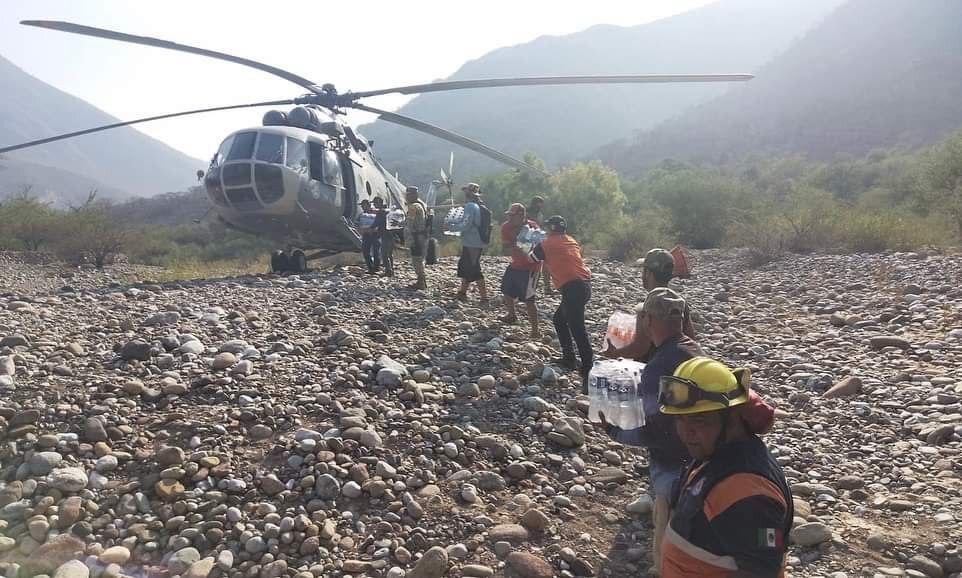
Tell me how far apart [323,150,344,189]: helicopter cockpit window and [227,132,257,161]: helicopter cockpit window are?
5.29 feet

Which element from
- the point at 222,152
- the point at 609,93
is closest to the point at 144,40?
the point at 222,152

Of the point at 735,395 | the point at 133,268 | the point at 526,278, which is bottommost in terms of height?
the point at 133,268

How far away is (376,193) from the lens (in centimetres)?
1484

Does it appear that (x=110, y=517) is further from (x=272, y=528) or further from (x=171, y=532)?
(x=272, y=528)

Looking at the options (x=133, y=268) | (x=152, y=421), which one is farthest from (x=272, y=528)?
(x=133, y=268)

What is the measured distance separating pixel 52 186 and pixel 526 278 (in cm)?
15758

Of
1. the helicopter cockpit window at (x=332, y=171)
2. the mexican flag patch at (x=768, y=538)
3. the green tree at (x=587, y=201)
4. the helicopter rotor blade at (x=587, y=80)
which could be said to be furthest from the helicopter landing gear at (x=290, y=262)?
the green tree at (x=587, y=201)

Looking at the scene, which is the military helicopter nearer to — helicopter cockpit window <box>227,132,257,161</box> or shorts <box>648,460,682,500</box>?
helicopter cockpit window <box>227,132,257,161</box>

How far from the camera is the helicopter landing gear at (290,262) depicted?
476 inches

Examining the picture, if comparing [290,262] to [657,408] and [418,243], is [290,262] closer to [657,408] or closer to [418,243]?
[418,243]

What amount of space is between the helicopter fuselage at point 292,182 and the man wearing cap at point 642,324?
A: 8.93 metres

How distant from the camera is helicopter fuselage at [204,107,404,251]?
36.1 ft

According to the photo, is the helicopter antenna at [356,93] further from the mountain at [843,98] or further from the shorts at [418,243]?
the mountain at [843,98]

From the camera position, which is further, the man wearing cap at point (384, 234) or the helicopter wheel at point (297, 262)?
the helicopter wheel at point (297, 262)
